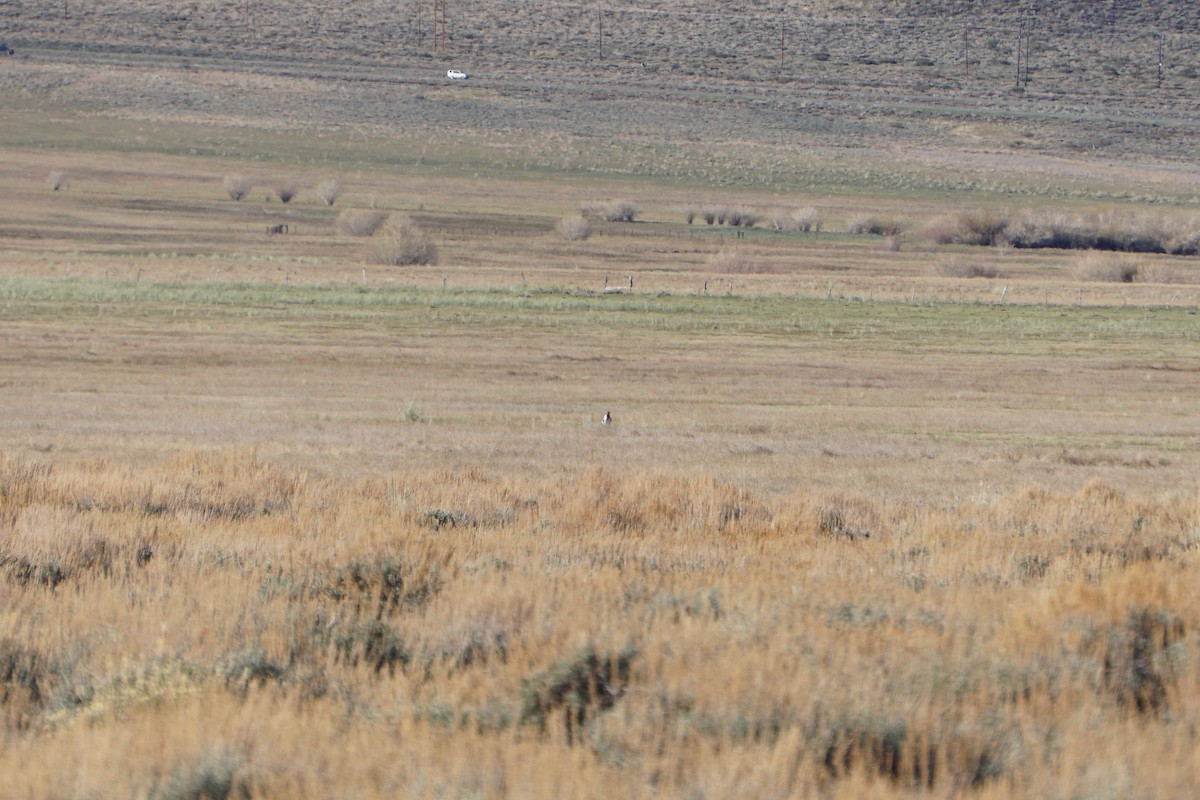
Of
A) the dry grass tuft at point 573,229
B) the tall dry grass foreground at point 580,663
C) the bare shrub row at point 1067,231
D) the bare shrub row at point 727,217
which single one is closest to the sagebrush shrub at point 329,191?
the dry grass tuft at point 573,229

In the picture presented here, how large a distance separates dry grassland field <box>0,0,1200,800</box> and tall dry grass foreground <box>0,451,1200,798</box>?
0.03 meters

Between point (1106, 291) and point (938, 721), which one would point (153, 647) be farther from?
point (1106, 291)

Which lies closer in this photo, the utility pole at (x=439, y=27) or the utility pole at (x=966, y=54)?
the utility pole at (x=439, y=27)

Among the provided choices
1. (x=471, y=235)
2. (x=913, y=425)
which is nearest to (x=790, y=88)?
(x=471, y=235)

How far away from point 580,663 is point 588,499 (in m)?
6.13

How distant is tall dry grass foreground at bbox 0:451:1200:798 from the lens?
454 cm

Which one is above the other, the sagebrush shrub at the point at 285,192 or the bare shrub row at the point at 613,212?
the sagebrush shrub at the point at 285,192

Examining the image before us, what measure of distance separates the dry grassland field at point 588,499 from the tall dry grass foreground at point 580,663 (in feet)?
0.09

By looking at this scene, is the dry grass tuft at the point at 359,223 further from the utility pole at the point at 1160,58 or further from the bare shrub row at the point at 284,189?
the utility pole at the point at 1160,58

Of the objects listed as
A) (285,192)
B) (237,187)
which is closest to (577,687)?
(237,187)

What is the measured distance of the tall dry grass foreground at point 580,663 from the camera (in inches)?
179

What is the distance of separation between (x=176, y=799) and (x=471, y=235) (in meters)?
64.0

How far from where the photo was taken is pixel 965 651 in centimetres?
590

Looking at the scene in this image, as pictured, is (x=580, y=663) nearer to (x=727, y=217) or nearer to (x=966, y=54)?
(x=727, y=217)
